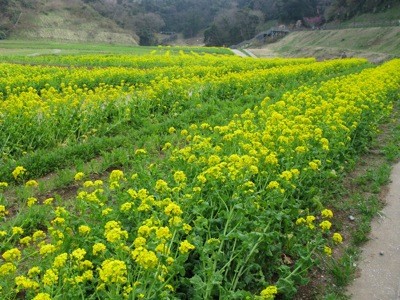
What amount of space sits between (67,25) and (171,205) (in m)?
72.5

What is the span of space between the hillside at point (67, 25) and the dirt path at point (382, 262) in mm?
61643

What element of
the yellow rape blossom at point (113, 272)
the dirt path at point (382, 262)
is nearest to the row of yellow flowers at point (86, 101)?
the yellow rape blossom at point (113, 272)

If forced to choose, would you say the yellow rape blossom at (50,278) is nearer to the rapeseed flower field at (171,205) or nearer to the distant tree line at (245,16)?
the rapeseed flower field at (171,205)

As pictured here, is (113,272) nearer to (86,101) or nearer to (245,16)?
(86,101)

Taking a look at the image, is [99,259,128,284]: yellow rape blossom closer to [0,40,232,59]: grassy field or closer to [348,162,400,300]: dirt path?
[348,162,400,300]: dirt path

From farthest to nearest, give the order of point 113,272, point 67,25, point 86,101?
point 67,25 → point 86,101 → point 113,272

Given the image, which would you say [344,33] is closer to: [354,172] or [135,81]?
[135,81]

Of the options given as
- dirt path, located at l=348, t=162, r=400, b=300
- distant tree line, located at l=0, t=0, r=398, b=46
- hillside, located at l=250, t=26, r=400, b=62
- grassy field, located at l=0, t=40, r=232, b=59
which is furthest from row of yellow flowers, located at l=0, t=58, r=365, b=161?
distant tree line, located at l=0, t=0, r=398, b=46

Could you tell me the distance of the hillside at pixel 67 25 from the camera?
205 feet

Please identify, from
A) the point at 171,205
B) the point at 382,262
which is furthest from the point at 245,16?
the point at 171,205

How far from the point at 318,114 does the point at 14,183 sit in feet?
19.0

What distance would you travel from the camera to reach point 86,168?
725 cm

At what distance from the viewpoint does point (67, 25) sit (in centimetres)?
6975

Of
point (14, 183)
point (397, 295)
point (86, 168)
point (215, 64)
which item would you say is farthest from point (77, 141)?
point (215, 64)
